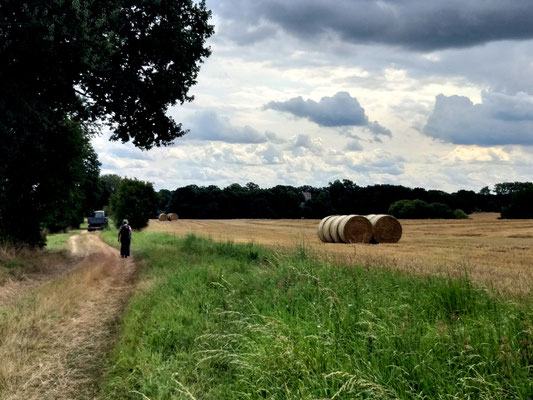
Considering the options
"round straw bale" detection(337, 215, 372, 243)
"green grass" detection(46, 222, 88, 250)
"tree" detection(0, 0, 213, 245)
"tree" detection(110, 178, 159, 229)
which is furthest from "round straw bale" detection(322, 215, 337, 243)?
"tree" detection(110, 178, 159, 229)

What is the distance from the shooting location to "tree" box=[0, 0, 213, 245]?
16.5 metres

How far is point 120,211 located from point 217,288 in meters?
41.1

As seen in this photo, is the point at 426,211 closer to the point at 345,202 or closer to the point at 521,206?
the point at 521,206

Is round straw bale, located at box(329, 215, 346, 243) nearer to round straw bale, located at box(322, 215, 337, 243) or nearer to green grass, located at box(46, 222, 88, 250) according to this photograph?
round straw bale, located at box(322, 215, 337, 243)

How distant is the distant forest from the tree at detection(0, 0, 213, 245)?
4729cm

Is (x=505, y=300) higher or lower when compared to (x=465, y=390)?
higher

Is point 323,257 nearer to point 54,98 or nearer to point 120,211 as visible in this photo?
point 54,98

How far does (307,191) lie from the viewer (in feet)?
435

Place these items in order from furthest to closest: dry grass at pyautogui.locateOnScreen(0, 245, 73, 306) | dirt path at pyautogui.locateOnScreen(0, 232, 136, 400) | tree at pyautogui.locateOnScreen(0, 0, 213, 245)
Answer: tree at pyautogui.locateOnScreen(0, 0, 213, 245) → dry grass at pyautogui.locateOnScreen(0, 245, 73, 306) → dirt path at pyautogui.locateOnScreen(0, 232, 136, 400)

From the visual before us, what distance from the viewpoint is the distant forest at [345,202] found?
73.9 m

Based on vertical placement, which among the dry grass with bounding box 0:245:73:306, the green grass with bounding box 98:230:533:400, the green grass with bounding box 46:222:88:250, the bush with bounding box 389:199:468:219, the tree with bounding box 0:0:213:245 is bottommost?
the green grass with bounding box 46:222:88:250

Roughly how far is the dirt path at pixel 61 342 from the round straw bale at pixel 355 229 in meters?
16.9

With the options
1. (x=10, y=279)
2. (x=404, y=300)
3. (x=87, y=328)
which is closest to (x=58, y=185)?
(x=10, y=279)

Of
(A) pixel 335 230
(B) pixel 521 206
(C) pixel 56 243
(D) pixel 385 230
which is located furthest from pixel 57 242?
Result: (B) pixel 521 206
